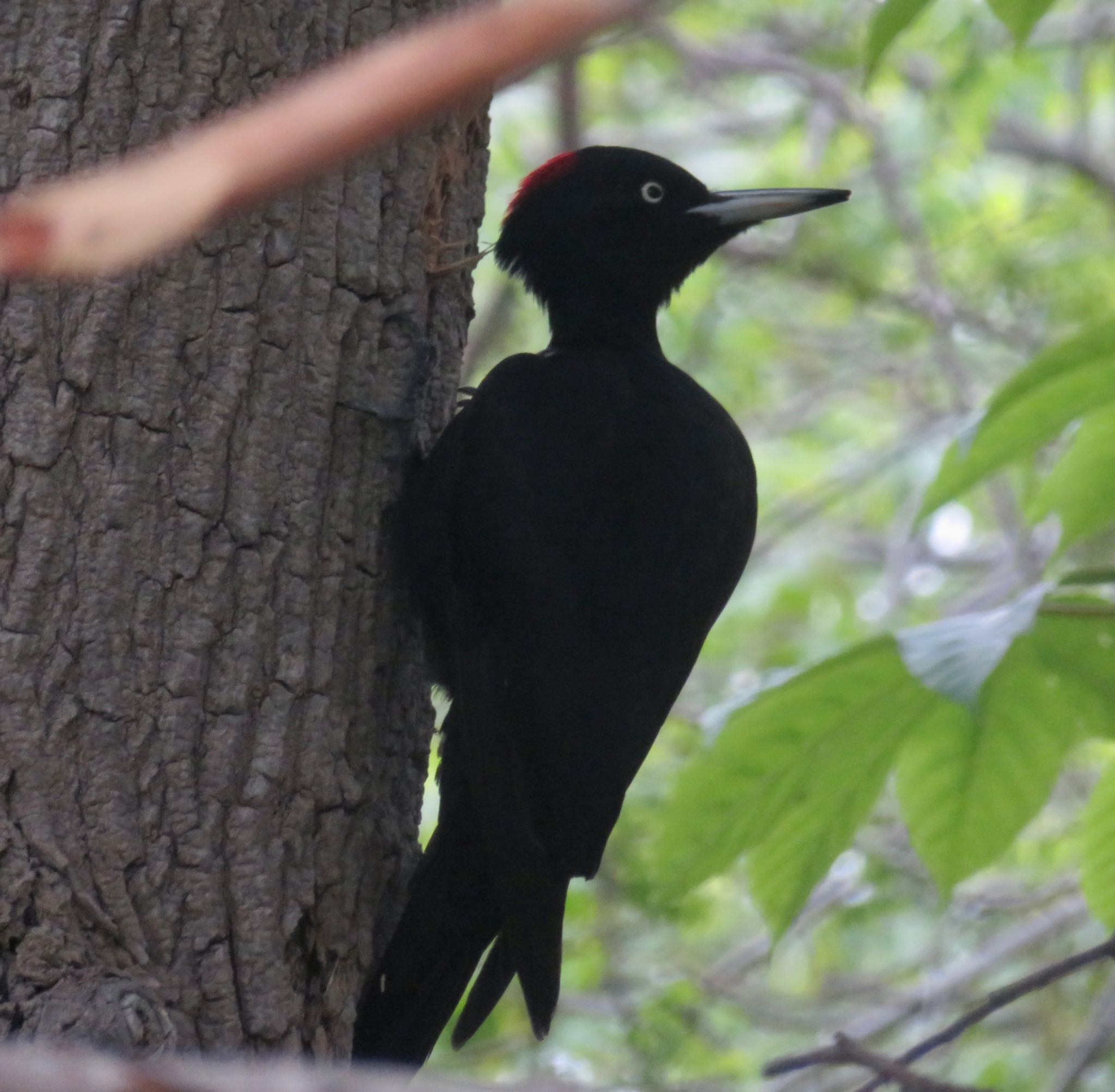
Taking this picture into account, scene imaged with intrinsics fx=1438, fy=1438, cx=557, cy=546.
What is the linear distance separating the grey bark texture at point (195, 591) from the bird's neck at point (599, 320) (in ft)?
2.60

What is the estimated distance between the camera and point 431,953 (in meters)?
2.08

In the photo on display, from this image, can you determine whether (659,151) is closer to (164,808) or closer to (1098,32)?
(1098,32)

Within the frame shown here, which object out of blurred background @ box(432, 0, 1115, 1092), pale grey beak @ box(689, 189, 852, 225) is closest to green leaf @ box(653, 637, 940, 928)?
pale grey beak @ box(689, 189, 852, 225)

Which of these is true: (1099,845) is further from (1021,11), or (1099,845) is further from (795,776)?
(1021,11)

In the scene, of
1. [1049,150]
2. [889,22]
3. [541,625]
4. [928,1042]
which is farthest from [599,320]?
[1049,150]

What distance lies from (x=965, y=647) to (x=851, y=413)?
18.2 feet

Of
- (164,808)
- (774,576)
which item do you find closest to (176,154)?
(164,808)

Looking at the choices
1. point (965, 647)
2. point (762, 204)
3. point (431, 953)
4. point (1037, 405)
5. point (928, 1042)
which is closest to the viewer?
point (928, 1042)

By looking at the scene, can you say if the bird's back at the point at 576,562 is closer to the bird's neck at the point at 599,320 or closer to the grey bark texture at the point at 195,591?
the grey bark texture at the point at 195,591

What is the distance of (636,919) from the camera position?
4.63 meters

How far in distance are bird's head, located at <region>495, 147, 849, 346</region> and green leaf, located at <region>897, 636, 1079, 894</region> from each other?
4.16ft

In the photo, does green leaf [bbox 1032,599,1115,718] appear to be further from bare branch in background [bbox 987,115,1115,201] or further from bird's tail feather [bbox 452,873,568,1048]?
bare branch in background [bbox 987,115,1115,201]

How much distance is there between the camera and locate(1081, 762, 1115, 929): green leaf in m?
1.77

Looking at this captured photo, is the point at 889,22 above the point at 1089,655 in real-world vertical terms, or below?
above
